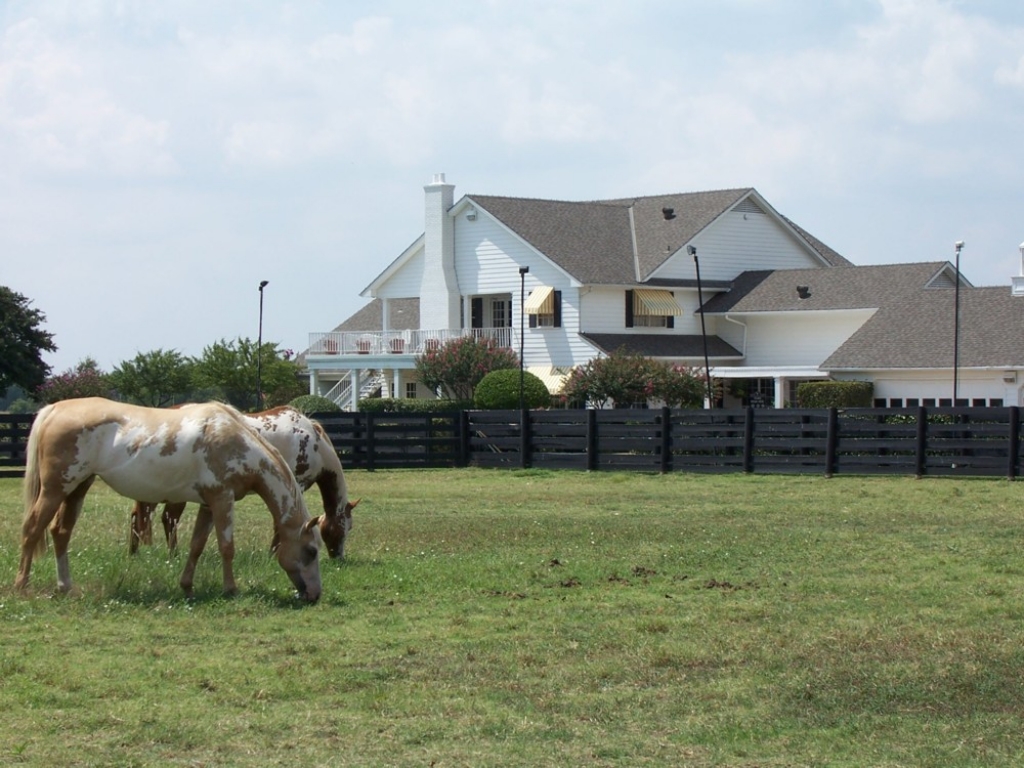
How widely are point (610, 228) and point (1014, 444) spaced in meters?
28.4

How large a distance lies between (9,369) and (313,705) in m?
56.6

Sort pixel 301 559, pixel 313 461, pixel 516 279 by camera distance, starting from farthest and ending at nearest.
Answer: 1. pixel 516 279
2. pixel 313 461
3. pixel 301 559

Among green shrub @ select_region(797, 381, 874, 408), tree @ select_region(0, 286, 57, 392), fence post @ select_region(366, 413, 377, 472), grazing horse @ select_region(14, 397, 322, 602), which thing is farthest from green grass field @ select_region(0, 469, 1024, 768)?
tree @ select_region(0, 286, 57, 392)

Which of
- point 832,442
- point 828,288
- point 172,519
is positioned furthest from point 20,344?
point 172,519

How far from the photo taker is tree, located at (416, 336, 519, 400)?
49.0 m

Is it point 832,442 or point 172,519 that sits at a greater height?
point 832,442

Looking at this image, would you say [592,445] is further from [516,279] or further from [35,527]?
[516,279]

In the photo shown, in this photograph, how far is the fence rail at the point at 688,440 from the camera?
28.5 m

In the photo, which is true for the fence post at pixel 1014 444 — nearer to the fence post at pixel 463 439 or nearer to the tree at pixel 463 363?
the fence post at pixel 463 439

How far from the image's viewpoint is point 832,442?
29.5 metres

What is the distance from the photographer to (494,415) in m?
33.8

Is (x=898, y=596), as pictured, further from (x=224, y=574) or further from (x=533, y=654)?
(x=224, y=574)

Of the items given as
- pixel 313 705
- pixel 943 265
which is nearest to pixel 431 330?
pixel 943 265

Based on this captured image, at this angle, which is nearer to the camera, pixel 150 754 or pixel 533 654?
pixel 150 754
